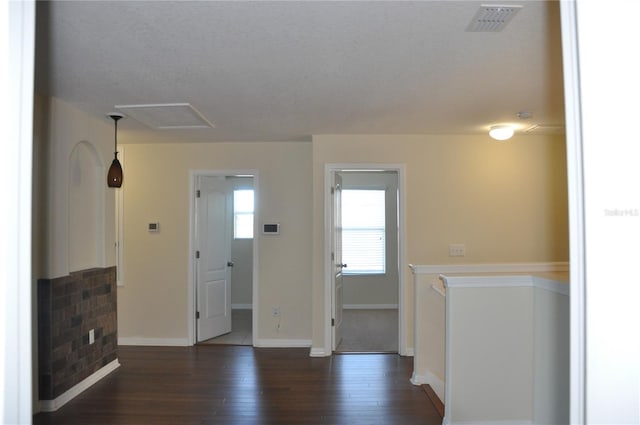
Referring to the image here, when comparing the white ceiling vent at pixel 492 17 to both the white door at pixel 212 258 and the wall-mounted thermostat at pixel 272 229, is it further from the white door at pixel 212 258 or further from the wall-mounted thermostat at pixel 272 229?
the white door at pixel 212 258

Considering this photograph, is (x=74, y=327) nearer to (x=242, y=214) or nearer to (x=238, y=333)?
(x=238, y=333)

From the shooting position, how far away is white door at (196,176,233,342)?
4.88m

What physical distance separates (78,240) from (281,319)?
233 centimetres

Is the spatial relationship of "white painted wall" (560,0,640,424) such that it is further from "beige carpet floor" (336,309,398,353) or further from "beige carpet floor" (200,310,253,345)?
"beige carpet floor" (200,310,253,345)

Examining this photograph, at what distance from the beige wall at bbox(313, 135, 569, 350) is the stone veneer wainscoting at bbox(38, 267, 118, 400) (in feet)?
6.90

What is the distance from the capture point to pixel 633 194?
2.98 ft

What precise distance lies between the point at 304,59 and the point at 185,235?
313cm

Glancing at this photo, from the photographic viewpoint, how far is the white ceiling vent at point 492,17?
1768 millimetres

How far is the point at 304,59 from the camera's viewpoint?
234 cm

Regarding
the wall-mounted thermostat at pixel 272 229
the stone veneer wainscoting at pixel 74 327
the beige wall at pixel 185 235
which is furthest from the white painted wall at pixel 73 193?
the wall-mounted thermostat at pixel 272 229

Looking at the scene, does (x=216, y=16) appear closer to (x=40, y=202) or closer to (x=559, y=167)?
(x=40, y=202)

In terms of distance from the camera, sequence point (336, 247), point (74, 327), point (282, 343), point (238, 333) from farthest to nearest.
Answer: point (238, 333), point (282, 343), point (336, 247), point (74, 327)

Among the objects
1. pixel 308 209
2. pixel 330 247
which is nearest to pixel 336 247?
pixel 330 247

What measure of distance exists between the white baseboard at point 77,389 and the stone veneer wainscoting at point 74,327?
30mm
